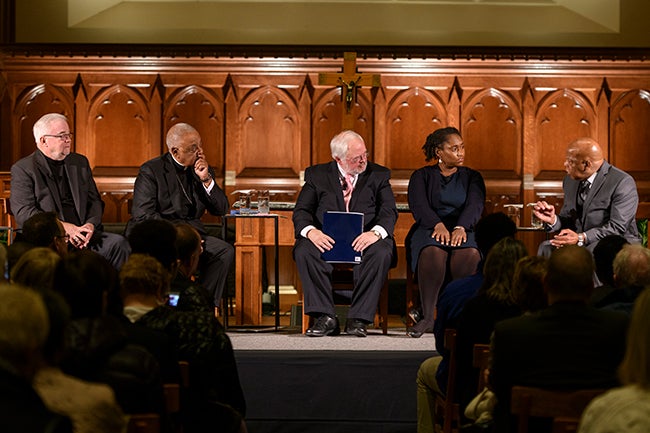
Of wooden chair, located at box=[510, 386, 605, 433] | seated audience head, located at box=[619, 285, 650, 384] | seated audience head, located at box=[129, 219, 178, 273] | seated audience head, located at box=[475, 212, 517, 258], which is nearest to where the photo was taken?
seated audience head, located at box=[619, 285, 650, 384]

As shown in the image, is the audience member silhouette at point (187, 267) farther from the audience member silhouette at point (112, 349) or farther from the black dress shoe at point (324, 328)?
the black dress shoe at point (324, 328)

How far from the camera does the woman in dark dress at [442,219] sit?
7676 millimetres

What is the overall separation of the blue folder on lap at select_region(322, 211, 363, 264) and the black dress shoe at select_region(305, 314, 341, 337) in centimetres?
43

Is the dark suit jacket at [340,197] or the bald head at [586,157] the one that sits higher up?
the bald head at [586,157]

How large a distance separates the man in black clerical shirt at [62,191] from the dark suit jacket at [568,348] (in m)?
4.70

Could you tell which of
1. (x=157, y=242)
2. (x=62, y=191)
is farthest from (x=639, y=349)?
(x=62, y=191)

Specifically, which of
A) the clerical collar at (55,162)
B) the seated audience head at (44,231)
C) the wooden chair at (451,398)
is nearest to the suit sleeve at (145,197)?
the clerical collar at (55,162)

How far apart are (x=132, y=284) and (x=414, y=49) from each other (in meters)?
7.71

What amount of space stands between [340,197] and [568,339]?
181 inches

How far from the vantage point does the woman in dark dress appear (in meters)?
7.68

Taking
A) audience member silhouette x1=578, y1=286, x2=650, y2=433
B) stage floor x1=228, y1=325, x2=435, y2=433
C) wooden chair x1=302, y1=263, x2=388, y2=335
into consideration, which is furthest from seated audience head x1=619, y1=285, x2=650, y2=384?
wooden chair x1=302, y1=263, x2=388, y2=335

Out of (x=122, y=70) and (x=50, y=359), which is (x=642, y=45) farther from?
(x=50, y=359)

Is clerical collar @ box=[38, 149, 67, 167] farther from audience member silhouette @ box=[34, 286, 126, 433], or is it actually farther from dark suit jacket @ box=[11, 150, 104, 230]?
audience member silhouette @ box=[34, 286, 126, 433]

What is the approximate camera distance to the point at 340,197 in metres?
8.02
